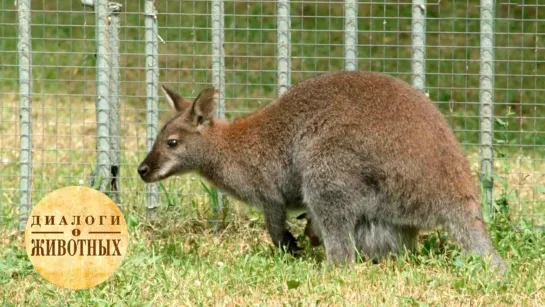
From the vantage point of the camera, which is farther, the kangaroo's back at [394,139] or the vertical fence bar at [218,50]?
the vertical fence bar at [218,50]

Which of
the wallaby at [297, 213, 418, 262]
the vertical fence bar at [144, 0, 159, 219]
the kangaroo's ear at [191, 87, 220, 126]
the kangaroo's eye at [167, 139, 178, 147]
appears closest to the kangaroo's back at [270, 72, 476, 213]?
the wallaby at [297, 213, 418, 262]

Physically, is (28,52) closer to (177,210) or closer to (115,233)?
(177,210)

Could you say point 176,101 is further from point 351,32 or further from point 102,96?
point 351,32

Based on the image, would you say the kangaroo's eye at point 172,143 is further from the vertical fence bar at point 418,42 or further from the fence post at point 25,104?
the vertical fence bar at point 418,42

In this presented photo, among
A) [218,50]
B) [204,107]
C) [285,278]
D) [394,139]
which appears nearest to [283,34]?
[218,50]

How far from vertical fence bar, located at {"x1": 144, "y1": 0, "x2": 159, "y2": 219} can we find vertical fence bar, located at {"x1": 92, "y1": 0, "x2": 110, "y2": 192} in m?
0.32

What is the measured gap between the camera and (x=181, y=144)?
25.7 feet

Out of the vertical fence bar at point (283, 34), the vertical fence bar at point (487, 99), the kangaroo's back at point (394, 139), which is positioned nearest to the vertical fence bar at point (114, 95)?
the vertical fence bar at point (283, 34)

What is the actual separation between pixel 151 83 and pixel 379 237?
8.19 ft

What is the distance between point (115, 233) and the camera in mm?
6117

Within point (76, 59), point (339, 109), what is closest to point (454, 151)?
point (339, 109)

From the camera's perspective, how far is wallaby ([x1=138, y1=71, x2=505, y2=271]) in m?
6.89

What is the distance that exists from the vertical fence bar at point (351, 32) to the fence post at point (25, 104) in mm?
2544

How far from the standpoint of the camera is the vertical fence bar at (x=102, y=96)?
27.6 ft
